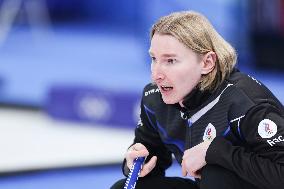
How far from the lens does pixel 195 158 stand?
2.44 metres

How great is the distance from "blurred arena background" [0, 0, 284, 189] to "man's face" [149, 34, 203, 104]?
4.76 feet

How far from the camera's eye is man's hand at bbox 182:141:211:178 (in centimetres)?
243

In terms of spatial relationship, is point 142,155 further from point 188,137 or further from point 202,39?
point 202,39

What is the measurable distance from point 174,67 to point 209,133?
0.86 feet

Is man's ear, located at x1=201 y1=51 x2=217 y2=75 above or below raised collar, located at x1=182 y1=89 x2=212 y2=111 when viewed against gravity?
above

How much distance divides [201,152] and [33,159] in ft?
6.70

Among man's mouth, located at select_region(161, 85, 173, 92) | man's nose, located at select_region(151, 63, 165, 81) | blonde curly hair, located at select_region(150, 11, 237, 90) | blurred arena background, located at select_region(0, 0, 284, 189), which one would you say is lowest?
blurred arena background, located at select_region(0, 0, 284, 189)

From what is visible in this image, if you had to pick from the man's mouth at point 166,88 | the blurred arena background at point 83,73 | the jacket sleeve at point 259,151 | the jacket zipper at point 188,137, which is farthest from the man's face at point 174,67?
the blurred arena background at point 83,73

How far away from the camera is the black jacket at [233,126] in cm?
230

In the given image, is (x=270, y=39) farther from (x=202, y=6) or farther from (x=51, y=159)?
(x=51, y=159)

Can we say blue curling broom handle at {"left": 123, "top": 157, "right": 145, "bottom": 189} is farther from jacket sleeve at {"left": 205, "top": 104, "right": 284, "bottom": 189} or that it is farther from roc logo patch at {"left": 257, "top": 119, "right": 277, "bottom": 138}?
roc logo patch at {"left": 257, "top": 119, "right": 277, "bottom": 138}

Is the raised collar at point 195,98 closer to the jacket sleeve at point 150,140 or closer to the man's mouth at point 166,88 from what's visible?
the man's mouth at point 166,88

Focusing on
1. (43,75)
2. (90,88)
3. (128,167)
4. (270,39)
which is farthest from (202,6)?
(128,167)

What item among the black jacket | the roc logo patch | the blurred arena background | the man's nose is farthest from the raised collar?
the blurred arena background
